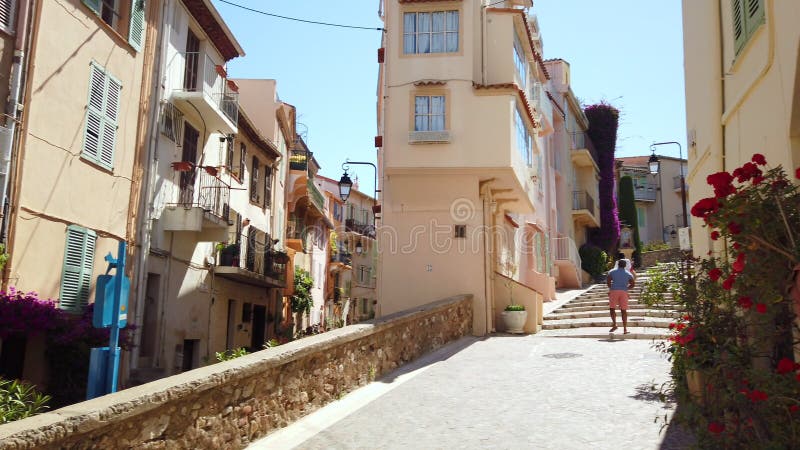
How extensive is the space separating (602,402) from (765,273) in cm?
467

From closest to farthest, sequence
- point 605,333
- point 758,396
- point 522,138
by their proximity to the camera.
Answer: point 758,396, point 605,333, point 522,138

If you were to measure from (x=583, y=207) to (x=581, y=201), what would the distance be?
398 millimetres

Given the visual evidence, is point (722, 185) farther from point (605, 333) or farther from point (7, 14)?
point (605, 333)

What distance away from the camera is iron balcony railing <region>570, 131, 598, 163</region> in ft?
123

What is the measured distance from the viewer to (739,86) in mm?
7922

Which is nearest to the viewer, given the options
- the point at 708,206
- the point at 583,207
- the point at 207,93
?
the point at 708,206

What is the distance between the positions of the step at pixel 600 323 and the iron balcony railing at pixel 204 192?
33.0 feet

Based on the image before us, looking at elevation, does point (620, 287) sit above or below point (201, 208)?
below

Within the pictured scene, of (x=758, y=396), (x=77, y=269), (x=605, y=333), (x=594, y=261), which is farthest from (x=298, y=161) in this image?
(x=758, y=396)

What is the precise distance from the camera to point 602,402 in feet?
28.9

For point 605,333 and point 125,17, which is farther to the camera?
point 605,333

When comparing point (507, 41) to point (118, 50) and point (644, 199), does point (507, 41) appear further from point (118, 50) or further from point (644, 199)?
point (644, 199)

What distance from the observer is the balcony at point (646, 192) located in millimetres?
58125

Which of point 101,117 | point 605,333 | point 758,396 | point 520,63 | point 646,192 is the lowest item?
point 605,333
